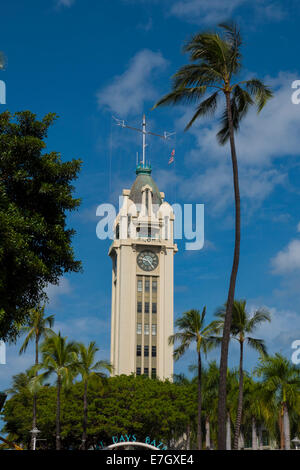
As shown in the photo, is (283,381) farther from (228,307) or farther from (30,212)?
(30,212)

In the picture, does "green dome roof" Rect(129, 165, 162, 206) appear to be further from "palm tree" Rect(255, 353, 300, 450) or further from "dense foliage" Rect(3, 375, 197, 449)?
"palm tree" Rect(255, 353, 300, 450)

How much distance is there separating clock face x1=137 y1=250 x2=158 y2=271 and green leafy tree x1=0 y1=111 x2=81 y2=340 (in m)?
83.1

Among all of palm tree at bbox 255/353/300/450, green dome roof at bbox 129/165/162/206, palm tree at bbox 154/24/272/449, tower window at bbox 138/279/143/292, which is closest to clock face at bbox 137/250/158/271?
tower window at bbox 138/279/143/292

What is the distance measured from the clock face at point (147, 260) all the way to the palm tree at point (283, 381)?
62888 millimetres

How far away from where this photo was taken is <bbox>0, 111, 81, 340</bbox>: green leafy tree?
1875cm

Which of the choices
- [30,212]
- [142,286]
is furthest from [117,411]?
[30,212]

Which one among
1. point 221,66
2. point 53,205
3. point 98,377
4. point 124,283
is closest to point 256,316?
point 98,377

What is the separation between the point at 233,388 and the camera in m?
60.5

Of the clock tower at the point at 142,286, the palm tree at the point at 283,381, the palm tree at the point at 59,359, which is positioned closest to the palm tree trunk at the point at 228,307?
the palm tree at the point at 283,381

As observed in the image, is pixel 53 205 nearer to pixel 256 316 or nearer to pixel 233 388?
pixel 256 316

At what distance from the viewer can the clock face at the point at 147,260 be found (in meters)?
104

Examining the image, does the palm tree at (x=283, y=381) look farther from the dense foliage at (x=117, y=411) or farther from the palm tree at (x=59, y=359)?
the dense foliage at (x=117, y=411)
